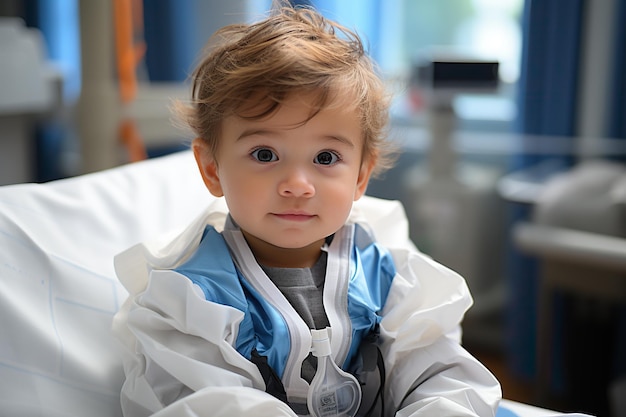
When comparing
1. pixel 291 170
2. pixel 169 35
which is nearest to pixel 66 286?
pixel 291 170

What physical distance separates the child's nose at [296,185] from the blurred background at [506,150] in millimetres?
889

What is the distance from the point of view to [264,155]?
0.80 m

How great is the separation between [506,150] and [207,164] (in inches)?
64.6

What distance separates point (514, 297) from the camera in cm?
215

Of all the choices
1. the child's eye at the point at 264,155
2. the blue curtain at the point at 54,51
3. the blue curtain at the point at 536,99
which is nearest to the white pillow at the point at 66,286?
the child's eye at the point at 264,155

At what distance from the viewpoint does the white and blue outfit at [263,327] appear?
742 millimetres

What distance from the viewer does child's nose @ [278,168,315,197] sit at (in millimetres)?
779

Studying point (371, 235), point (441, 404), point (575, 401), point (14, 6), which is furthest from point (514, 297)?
point (14, 6)

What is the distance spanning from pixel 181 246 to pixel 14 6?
2.71 metres

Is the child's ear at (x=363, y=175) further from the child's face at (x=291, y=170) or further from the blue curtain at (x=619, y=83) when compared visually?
the blue curtain at (x=619, y=83)

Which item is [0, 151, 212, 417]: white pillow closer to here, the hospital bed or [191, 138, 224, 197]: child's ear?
the hospital bed

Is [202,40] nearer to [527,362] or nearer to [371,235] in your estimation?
[527,362]

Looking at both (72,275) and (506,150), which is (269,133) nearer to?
(72,275)

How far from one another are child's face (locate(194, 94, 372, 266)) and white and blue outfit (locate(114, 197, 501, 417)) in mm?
63
